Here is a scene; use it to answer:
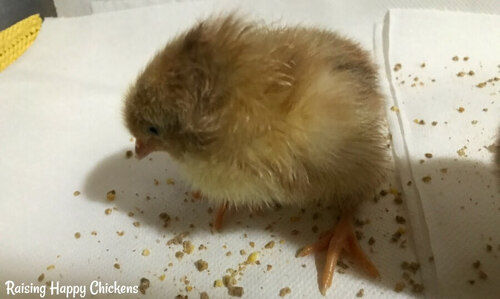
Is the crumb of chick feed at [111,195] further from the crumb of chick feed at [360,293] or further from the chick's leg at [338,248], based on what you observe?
the crumb of chick feed at [360,293]

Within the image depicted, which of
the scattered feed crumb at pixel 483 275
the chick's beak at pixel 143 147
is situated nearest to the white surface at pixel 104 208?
the scattered feed crumb at pixel 483 275

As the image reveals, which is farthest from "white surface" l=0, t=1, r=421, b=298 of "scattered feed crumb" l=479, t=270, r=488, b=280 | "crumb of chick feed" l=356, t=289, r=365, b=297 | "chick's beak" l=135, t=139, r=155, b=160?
"chick's beak" l=135, t=139, r=155, b=160

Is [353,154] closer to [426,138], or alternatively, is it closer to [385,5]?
[426,138]

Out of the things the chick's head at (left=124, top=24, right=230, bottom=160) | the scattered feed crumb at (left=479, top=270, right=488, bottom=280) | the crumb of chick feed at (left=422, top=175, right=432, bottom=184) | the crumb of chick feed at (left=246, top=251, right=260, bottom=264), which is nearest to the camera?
the chick's head at (left=124, top=24, right=230, bottom=160)

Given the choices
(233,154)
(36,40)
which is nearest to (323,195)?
(233,154)

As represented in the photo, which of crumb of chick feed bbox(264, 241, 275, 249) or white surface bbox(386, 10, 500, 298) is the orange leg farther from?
white surface bbox(386, 10, 500, 298)
